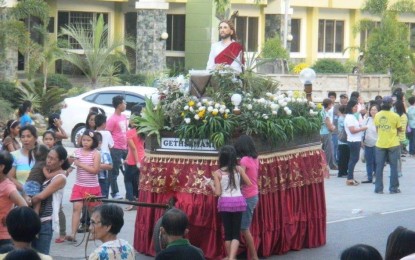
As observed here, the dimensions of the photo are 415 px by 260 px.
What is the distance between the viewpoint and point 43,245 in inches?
383

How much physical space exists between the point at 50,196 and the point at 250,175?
270 cm

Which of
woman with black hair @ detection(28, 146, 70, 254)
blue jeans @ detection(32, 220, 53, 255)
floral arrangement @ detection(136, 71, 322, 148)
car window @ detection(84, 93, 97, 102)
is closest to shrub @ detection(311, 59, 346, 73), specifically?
car window @ detection(84, 93, 97, 102)

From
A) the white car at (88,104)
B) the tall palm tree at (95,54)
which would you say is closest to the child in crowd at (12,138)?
the white car at (88,104)

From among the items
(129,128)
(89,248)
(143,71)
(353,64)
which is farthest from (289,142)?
(353,64)

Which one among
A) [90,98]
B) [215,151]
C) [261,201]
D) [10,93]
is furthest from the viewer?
[10,93]

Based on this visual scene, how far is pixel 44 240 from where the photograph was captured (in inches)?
385

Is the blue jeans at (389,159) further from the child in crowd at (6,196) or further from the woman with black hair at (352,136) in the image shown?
the child in crowd at (6,196)

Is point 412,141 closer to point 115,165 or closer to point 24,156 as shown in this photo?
point 115,165

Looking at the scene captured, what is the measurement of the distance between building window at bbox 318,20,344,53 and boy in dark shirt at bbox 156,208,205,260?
152 feet

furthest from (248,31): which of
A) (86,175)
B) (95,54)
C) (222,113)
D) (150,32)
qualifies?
(222,113)

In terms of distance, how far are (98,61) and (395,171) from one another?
20888mm

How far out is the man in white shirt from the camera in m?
13.0

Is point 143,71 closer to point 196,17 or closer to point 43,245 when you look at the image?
point 196,17

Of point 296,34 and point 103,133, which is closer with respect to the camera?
point 103,133
